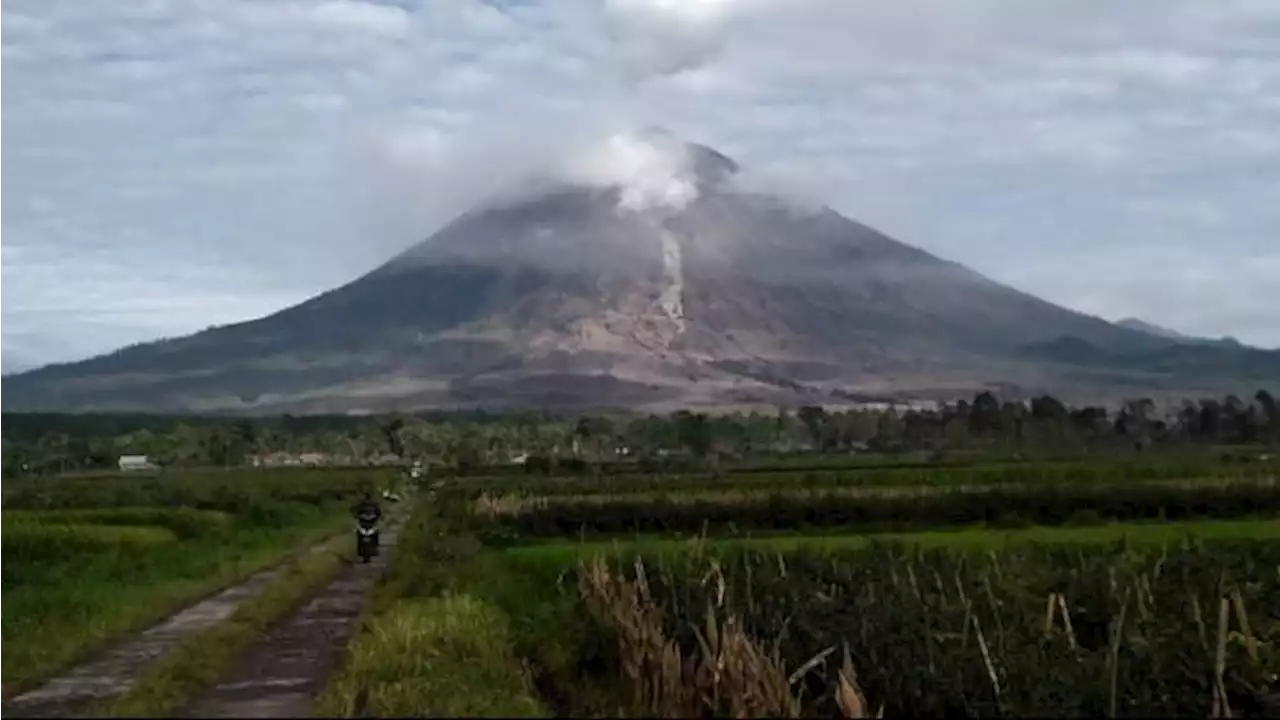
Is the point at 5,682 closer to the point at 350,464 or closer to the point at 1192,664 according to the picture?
the point at 1192,664

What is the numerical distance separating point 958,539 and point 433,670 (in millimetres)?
20112

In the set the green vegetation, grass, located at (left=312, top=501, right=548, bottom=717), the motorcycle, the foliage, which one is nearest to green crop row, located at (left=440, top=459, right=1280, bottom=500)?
the green vegetation

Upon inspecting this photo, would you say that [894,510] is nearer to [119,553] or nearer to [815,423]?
[119,553]

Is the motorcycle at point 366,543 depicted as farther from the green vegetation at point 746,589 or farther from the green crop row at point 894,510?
the green crop row at point 894,510

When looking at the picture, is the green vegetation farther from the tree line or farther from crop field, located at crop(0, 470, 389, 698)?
the tree line

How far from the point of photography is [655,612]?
59.3ft

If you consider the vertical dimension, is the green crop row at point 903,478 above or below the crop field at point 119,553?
above

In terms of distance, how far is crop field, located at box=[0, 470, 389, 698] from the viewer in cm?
2002

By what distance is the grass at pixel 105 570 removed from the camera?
19.1 metres

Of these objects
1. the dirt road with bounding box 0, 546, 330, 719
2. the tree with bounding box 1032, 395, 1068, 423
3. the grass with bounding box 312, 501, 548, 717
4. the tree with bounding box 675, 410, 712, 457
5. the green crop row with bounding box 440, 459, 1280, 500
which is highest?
the tree with bounding box 1032, 395, 1068, 423

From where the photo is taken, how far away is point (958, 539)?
106 ft

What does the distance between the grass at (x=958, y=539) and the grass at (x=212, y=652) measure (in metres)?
4.53

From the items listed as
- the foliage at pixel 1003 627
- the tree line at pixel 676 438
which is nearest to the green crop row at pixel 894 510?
the foliage at pixel 1003 627

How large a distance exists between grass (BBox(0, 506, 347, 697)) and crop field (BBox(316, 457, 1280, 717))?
3.04 m
